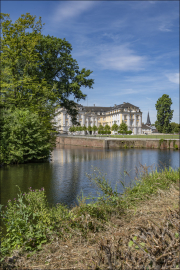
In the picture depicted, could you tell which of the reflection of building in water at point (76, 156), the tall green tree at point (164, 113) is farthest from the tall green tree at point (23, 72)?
the tall green tree at point (164, 113)

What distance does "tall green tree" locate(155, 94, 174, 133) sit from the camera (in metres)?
70.0

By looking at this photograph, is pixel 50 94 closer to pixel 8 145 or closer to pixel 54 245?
pixel 8 145

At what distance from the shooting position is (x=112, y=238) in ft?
11.8

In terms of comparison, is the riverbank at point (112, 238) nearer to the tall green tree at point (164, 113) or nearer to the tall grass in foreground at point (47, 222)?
the tall grass in foreground at point (47, 222)

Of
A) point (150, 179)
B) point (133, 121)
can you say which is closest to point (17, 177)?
point (150, 179)

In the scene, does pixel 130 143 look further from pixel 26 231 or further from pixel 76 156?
pixel 26 231

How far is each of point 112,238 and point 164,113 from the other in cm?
7106

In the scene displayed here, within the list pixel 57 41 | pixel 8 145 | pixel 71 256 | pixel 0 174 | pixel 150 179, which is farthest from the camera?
pixel 57 41

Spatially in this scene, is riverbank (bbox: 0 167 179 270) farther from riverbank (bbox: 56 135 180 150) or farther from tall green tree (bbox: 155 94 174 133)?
tall green tree (bbox: 155 94 174 133)

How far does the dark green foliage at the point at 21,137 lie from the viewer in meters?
20.0

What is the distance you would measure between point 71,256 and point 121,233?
0.91 metres

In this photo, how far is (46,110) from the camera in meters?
23.0


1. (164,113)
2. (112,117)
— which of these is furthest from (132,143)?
(112,117)

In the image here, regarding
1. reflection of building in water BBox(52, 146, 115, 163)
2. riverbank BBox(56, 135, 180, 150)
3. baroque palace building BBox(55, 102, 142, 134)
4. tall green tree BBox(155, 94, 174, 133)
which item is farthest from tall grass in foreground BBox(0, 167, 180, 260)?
baroque palace building BBox(55, 102, 142, 134)
